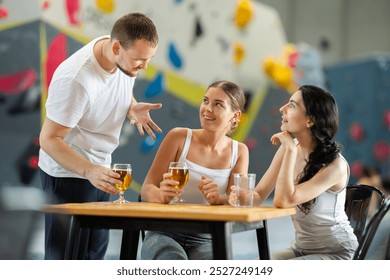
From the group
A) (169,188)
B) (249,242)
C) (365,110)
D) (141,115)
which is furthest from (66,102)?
(365,110)

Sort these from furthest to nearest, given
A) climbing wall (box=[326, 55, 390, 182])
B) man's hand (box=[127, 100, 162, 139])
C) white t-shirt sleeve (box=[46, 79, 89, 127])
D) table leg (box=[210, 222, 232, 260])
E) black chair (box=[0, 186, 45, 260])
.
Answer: climbing wall (box=[326, 55, 390, 182]) → man's hand (box=[127, 100, 162, 139]) → white t-shirt sleeve (box=[46, 79, 89, 127]) → table leg (box=[210, 222, 232, 260]) → black chair (box=[0, 186, 45, 260])

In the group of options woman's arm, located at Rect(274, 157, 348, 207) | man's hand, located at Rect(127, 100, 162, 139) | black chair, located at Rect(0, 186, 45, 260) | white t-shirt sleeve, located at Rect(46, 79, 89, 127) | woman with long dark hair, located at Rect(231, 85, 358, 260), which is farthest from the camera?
man's hand, located at Rect(127, 100, 162, 139)

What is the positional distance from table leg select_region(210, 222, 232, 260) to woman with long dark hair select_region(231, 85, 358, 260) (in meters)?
0.42

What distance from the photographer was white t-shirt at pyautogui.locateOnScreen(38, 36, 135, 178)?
218 cm

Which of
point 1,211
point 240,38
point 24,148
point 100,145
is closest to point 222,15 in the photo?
point 240,38

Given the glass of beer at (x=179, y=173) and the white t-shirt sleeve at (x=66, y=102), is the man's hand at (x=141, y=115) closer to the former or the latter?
the white t-shirt sleeve at (x=66, y=102)

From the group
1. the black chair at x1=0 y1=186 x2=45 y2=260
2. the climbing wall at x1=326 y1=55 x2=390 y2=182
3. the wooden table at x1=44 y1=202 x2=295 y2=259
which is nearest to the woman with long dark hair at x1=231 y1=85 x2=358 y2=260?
the wooden table at x1=44 y1=202 x2=295 y2=259

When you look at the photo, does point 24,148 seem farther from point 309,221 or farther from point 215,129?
point 309,221

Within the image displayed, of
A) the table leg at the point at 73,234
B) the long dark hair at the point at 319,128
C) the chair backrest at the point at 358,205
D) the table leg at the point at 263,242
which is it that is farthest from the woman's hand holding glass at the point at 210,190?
the chair backrest at the point at 358,205

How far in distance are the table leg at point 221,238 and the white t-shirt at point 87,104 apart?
777 millimetres

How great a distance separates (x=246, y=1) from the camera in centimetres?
593

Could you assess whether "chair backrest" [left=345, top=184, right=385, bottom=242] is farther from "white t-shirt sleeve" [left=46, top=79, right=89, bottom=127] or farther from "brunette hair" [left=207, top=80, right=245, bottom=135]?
"white t-shirt sleeve" [left=46, top=79, right=89, bottom=127]

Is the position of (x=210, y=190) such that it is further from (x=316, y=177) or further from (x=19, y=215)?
(x=19, y=215)

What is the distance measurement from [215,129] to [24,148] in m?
2.00
